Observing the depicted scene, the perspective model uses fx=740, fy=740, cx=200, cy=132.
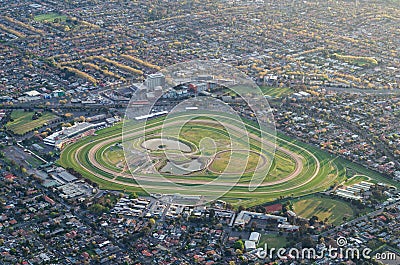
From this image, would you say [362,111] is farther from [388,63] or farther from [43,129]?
[43,129]

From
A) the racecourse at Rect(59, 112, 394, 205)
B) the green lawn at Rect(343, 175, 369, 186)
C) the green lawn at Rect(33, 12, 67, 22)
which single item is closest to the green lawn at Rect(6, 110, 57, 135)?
the racecourse at Rect(59, 112, 394, 205)

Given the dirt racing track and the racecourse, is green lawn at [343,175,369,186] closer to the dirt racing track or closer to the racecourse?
the racecourse

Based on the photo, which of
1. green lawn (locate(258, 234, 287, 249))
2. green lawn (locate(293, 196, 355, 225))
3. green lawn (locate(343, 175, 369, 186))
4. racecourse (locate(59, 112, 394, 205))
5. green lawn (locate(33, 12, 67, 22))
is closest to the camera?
green lawn (locate(258, 234, 287, 249))

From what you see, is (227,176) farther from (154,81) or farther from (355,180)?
(154,81)

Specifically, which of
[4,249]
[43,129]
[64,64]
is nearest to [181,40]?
[64,64]

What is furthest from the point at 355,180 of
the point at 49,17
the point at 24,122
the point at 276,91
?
the point at 49,17

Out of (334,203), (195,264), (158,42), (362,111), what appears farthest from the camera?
(158,42)
